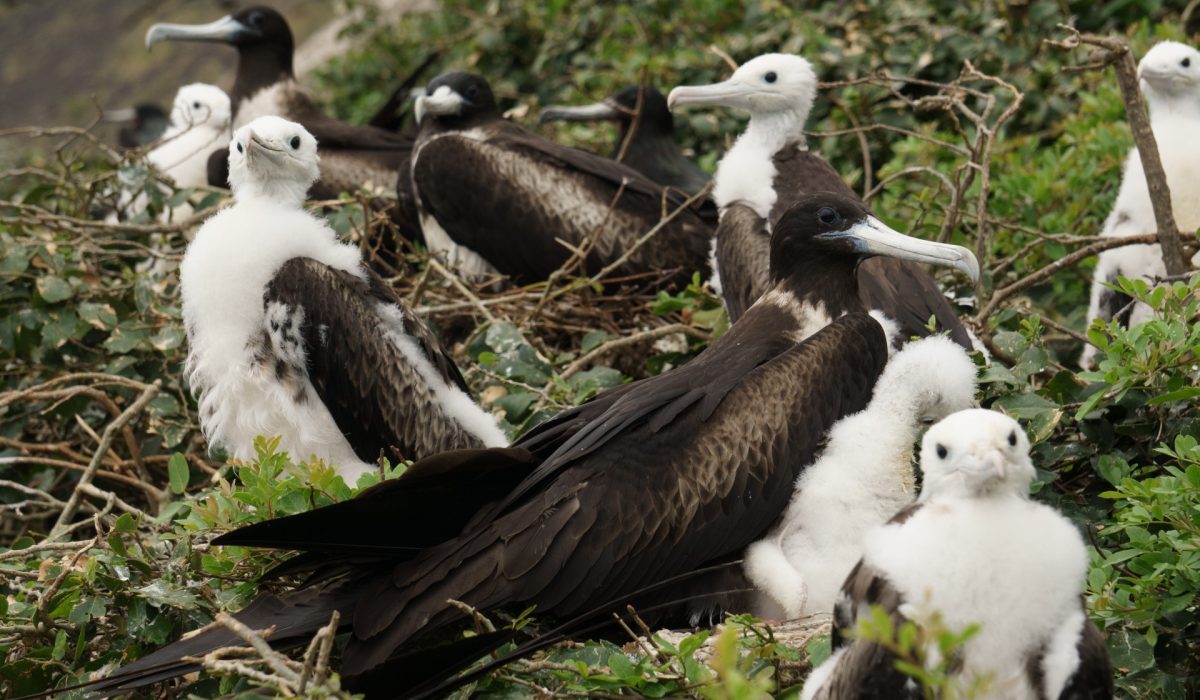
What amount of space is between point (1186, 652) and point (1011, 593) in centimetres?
78

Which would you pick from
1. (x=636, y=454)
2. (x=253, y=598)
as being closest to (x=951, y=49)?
(x=636, y=454)

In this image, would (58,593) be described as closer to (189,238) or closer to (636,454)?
(636,454)

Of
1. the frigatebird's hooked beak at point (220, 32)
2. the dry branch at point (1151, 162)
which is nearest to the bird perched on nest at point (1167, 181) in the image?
the dry branch at point (1151, 162)

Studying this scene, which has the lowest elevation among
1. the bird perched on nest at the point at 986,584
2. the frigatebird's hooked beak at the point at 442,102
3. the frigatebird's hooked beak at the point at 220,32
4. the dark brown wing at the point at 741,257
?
the frigatebird's hooked beak at the point at 220,32

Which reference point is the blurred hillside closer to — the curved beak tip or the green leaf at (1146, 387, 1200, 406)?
the curved beak tip

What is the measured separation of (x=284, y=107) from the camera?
24.2ft

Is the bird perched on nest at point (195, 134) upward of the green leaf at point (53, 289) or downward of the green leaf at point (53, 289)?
downward

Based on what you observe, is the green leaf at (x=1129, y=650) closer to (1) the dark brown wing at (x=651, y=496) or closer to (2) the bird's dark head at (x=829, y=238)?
(1) the dark brown wing at (x=651, y=496)

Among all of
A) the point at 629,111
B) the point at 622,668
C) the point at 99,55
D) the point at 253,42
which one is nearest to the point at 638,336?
the point at 629,111

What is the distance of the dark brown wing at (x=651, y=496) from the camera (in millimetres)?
3611

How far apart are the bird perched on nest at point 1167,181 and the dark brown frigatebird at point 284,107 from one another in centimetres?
293

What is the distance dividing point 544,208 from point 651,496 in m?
2.69

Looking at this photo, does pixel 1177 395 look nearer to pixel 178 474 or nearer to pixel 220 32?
pixel 178 474

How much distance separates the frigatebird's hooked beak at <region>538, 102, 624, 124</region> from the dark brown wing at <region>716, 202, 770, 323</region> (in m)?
1.73
